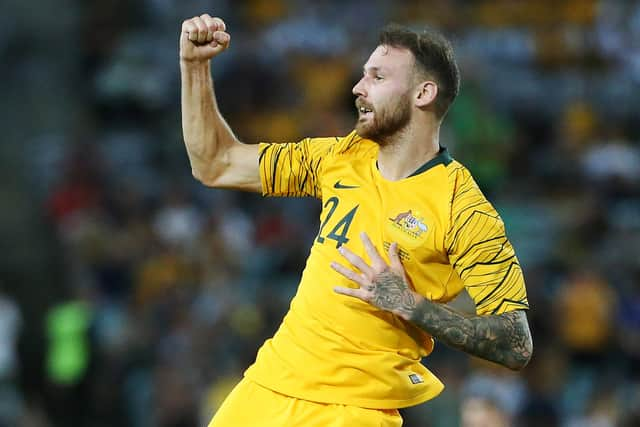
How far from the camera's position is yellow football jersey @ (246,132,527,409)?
4.38 metres

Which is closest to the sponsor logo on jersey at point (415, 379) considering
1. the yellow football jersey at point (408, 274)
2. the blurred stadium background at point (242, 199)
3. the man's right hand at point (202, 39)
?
the yellow football jersey at point (408, 274)

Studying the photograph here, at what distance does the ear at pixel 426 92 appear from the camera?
4.59 meters

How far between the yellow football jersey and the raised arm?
0.45 meters

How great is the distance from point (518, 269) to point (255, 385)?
1055 millimetres

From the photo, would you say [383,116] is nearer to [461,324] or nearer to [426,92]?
[426,92]

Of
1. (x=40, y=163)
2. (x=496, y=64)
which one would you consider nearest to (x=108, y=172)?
(x=40, y=163)

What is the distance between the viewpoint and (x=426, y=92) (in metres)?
4.60

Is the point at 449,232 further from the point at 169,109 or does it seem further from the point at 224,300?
the point at 169,109

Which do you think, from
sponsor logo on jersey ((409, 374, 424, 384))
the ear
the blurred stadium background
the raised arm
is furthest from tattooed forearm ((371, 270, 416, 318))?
the blurred stadium background

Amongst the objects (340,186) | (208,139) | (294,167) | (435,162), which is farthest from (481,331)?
(208,139)

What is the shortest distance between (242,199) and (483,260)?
7.73 m

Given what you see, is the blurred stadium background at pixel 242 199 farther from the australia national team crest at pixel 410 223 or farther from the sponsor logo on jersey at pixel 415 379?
the australia national team crest at pixel 410 223

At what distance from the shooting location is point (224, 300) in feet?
35.4

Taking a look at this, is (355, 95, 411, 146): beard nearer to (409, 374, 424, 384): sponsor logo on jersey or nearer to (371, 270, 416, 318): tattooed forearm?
(371, 270, 416, 318): tattooed forearm
